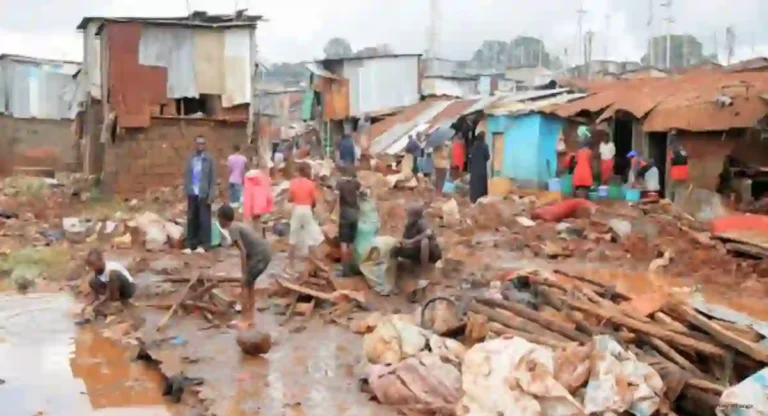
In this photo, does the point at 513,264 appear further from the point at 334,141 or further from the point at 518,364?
the point at 334,141

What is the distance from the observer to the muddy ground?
792 cm

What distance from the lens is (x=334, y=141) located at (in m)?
41.4

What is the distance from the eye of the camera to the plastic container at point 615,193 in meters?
21.4

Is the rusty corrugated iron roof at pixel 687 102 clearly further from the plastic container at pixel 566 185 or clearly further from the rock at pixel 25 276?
the rock at pixel 25 276

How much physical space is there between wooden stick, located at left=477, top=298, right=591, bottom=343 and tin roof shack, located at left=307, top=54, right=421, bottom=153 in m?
29.8

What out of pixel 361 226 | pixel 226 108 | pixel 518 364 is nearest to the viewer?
pixel 518 364

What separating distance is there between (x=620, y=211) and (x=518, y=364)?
13.1 meters

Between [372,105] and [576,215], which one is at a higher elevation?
[372,105]

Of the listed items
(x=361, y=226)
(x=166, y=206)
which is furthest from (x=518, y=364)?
(x=166, y=206)

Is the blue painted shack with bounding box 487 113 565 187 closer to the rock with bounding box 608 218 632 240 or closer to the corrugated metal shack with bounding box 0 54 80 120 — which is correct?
the rock with bounding box 608 218 632 240

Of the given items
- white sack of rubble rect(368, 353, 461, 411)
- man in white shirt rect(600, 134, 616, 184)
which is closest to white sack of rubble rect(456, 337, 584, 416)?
white sack of rubble rect(368, 353, 461, 411)

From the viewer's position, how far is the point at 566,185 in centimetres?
2369

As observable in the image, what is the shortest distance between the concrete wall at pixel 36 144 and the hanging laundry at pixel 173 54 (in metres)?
11.0

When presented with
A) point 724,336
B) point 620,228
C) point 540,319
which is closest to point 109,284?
point 540,319
